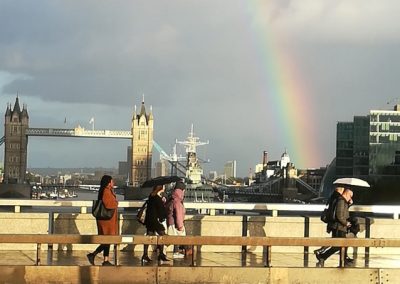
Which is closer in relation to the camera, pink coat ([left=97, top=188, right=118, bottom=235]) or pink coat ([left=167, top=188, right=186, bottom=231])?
pink coat ([left=97, top=188, right=118, bottom=235])

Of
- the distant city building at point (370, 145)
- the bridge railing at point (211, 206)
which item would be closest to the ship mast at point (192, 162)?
the distant city building at point (370, 145)

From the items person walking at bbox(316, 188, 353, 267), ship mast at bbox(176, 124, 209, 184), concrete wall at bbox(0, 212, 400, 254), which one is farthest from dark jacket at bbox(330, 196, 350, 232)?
ship mast at bbox(176, 124, 209, 184)

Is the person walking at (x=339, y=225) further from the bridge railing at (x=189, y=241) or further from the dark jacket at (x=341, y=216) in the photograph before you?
the bridge railing at (x=189, y=241)

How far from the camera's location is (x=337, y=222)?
14.8m

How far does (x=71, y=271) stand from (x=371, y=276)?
5.42 m

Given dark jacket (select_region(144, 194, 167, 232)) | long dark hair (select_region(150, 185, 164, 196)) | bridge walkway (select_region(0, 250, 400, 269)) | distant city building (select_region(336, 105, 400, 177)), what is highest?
distant city building (select_region(336, 105, 400, 177))

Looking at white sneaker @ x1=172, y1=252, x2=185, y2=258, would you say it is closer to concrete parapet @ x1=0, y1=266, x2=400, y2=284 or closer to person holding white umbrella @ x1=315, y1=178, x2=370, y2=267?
person holding white umbrella @ x1=315, y1=178, x2=370, y2=267

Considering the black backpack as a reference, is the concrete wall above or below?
below

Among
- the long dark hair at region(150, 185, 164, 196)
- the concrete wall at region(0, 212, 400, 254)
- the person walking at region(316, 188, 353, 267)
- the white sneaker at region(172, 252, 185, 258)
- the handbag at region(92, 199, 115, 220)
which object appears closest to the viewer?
the handbag at region(92, 199, 115, 220)

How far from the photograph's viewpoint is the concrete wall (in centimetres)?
1741

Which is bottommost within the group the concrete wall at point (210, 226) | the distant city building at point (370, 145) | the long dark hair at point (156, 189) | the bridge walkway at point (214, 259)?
the bridge walkway at point (214, 259)

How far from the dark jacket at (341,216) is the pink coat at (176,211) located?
3.41 metres

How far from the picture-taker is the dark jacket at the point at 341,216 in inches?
580

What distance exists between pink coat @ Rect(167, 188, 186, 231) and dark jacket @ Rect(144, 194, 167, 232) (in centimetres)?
84
